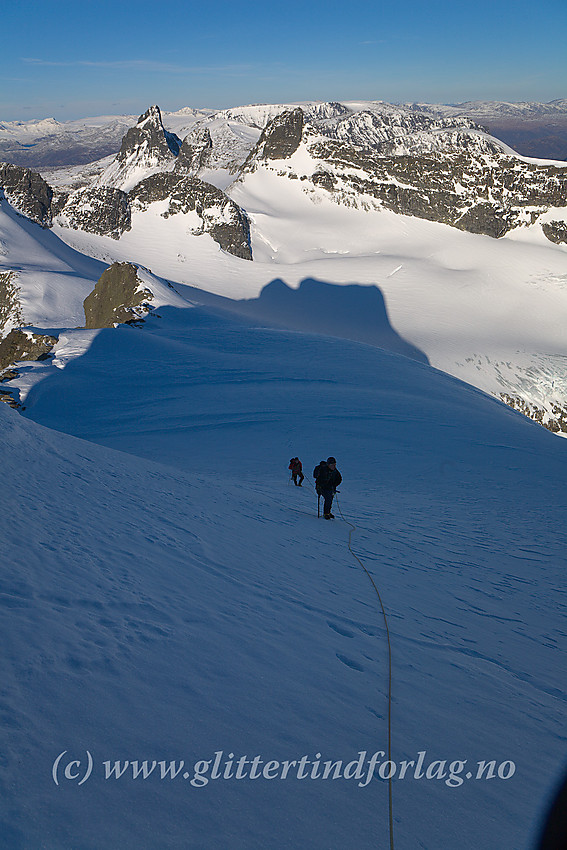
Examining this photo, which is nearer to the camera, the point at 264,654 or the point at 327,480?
the point at 264,654

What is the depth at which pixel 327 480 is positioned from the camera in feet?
33.0

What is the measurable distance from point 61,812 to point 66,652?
125 centimetres

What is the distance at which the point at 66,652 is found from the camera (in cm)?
384

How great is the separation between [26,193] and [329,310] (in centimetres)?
6727

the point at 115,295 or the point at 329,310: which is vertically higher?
the point at 329,310

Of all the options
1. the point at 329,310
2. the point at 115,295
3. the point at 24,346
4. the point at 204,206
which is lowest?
the point at 24,346

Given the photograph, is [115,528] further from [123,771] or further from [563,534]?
[563,534]

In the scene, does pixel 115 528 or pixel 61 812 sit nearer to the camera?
pixel 61 812

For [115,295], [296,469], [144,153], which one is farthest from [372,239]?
[144,153]

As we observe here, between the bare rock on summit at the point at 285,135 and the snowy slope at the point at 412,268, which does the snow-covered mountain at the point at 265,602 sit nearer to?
the snowy slope at the point at 412,268

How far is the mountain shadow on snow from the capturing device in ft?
188

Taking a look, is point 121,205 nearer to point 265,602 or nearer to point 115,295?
point 115,295

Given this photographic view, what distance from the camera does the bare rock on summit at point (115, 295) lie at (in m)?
37.0

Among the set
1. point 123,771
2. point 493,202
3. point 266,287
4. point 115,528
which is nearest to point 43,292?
point 266,287
